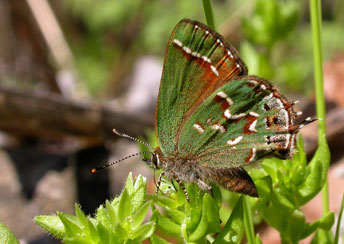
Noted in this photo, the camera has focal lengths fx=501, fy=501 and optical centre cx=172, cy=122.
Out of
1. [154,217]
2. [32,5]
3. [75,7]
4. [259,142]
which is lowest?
[154,217]

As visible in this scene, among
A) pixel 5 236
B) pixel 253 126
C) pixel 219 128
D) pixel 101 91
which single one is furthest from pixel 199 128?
pixel 101 91

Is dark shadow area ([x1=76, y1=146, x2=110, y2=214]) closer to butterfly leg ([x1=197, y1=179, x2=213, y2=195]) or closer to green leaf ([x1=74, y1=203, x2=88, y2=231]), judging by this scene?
butterfly leg ([x1=197, y1=179, x2=213, y2=195])

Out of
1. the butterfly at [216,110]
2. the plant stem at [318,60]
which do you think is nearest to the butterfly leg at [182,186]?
the butterfly at [216,110]

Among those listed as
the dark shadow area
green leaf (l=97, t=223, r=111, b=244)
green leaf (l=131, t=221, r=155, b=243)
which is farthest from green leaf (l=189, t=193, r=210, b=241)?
the dark shadow area

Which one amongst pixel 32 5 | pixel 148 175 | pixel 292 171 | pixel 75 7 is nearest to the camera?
pixel 292 171

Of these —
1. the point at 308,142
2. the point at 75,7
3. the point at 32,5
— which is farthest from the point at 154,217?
the point at 75,7

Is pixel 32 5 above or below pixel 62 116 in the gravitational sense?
above

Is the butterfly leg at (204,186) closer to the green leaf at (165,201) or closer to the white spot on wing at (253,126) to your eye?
the green leaf at (165,201)

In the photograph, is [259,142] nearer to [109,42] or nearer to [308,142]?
[308,142]
